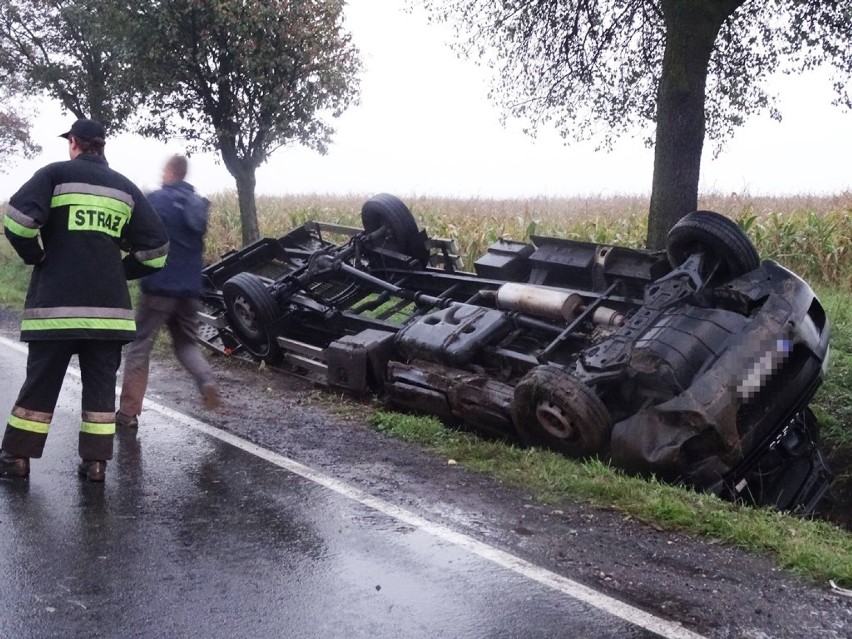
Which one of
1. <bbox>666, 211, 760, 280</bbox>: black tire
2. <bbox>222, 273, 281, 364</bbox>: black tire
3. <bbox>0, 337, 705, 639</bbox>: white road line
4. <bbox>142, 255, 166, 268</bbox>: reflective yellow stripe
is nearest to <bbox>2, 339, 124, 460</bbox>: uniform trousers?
<bbox>142, 255, 166, 268</bbox>: reflective yellow stripe

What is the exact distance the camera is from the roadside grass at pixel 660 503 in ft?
14.3

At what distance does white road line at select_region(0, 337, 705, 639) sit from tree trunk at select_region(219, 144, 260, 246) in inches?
285

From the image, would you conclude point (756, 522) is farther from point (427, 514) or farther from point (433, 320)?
point (433, 320)

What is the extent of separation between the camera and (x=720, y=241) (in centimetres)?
621

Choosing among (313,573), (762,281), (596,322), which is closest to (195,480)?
(313,573)

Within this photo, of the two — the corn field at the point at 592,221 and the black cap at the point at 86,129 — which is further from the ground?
the black cap at the point at 86,129

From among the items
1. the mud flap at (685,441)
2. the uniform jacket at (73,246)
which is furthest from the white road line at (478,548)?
the mud flap at (685,441)

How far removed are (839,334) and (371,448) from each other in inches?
207

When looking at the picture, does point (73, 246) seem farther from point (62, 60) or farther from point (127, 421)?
point (62, 60)

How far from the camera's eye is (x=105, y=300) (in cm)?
514

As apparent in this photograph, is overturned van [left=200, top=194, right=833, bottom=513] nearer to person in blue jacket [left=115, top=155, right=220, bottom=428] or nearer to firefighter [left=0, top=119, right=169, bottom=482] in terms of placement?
person in blue jacket [left=115, top=155, right=220, bottom=428]

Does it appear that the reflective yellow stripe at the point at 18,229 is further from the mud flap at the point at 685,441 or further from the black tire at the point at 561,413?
the mud flap at the point at 685,441

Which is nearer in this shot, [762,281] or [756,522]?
[756,522]

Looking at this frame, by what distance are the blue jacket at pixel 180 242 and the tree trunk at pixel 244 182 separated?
6.60 meters
